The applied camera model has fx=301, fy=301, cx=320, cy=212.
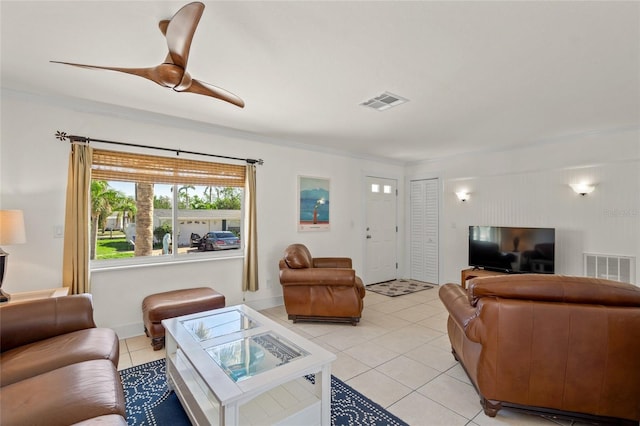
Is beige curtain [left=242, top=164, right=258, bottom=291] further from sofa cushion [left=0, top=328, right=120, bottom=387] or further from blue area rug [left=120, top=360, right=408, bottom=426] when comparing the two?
sofa cushion [left=0, top=328, right=120, bottom=387]

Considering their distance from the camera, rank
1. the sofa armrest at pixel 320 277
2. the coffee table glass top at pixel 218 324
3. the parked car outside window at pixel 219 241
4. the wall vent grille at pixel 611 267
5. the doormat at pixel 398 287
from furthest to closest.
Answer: the doormat at pixel 398 287 < the parked car outside window at pixel 219 241 < the wall vent grille at pixel 611 267 < the sofa armrest at pixel 320 277 < the coffee table glass top at pixel 218 324

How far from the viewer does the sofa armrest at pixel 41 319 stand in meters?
1.94

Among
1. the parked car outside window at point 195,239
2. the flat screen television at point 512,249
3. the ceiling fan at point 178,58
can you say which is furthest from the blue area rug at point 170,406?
the flat screen television at point 512,249

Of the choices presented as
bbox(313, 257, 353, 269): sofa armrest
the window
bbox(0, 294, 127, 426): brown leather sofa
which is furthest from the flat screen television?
bbox(0, 294, 127, 426): brown leather sofa

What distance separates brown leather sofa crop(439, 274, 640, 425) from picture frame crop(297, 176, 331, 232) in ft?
10.1

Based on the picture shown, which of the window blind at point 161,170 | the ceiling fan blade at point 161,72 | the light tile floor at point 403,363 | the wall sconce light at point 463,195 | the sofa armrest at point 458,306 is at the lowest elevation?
the light tile floor at point 403,363

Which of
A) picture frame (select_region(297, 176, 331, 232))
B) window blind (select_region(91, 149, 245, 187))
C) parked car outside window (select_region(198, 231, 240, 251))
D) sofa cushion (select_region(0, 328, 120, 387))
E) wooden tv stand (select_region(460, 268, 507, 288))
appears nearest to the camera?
sofa cushion (select_region(0, 328, 120, 387))

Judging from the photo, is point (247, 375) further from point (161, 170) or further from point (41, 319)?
point (161, 170)

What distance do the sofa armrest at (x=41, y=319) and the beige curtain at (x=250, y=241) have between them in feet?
6.38

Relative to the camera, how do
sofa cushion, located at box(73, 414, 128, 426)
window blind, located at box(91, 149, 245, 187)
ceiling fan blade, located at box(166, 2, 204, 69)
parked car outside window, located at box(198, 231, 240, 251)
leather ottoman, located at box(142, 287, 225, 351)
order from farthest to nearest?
parked car outside window, located at box(198, 231, 240, 251) → window blind, located at box(91, 149, 245, 187) → leather ottoman, located at box(142, 287, 225, 351) → ceiling fan blade, located at box(166, 2, 204, 69) → sofa cushion, located at box(73, 414, 128, 426)

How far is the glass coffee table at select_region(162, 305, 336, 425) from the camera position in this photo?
153 cm

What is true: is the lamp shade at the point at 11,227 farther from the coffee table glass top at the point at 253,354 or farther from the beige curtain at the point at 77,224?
the coffee table glass top at the point at 253,354

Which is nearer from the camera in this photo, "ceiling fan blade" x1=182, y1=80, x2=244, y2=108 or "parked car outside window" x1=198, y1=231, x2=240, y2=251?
"ceiling fan blade" x1=182, y1=80, x2=244, y2=108

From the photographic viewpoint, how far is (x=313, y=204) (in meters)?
4.85
